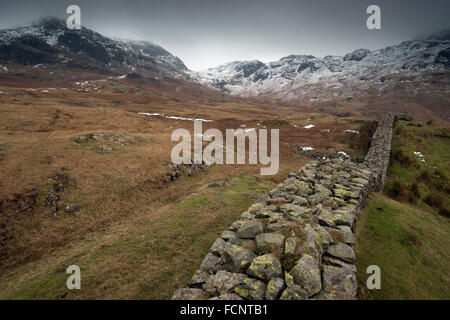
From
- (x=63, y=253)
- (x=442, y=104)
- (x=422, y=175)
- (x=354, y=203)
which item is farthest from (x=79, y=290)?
(x=442, y=104)

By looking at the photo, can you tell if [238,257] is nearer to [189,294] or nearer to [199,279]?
[199,279]

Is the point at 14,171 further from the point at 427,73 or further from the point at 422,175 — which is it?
the point at 427,73

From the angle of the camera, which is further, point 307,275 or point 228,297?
point 307,275

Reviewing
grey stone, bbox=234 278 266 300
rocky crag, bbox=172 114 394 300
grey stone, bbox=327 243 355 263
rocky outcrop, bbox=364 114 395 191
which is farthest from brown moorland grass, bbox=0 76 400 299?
rocky outcrop, bbox=364 114 395 191

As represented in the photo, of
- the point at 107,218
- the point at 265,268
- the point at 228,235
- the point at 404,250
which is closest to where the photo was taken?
the point at 265,268

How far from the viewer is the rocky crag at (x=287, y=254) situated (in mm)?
5480

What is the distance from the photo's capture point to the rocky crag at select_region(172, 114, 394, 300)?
18.0 feet

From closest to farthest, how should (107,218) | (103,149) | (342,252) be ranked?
(342,252) < (107,218) < (103,149)

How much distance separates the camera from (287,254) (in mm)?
6320

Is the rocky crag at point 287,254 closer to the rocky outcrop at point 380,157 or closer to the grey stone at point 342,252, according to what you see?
the grey stone at point 342,252

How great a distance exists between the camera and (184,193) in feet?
67.3

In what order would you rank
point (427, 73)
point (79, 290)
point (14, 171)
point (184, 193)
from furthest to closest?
1. point (427, 73)
2. point (184, 193)
3. point (14, 171)
4. point (79, 290)

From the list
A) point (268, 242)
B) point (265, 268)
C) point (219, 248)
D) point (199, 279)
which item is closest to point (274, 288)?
point (265, 268)
